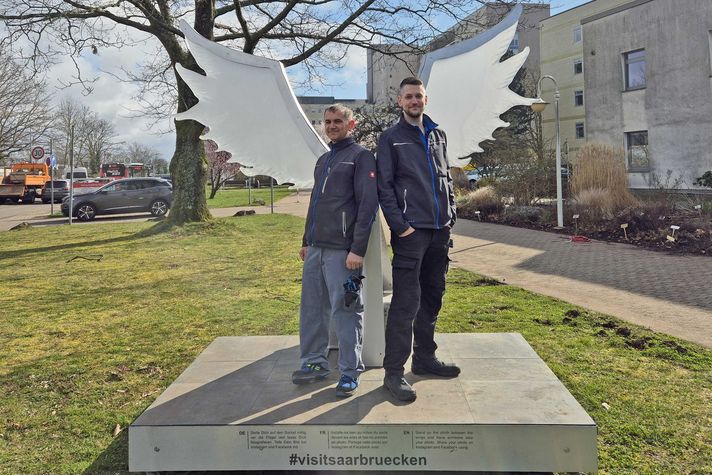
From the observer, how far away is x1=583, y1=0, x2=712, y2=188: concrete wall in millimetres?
19375

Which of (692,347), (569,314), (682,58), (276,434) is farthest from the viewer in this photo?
(682,58)

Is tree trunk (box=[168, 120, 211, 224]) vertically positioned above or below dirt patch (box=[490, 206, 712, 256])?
above

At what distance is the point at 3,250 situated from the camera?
41.8 ft

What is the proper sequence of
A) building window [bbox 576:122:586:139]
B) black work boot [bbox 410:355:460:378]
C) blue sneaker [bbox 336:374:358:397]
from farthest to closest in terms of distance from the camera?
building window [bbox 576:122:586:139] < black work boot [bbox 410:355:460:378] < blue sneaker [bbox 336:374:358:397]

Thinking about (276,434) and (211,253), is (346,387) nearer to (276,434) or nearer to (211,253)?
(276,434)

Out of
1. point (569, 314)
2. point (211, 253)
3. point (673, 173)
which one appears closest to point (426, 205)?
point (569, 314)

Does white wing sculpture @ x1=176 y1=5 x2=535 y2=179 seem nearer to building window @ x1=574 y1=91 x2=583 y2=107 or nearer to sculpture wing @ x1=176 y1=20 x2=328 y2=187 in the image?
sculpture wing @ x1=176 y1=20 x2=328 y2=187

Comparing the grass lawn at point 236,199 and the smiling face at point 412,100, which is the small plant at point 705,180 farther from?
the grass lawn at point 236,199

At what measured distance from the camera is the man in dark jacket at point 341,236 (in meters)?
3.19

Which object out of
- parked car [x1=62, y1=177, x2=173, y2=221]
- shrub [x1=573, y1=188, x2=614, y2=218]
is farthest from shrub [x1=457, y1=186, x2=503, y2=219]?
parked car [x1=62, y1=177, x2=173, y2=221]

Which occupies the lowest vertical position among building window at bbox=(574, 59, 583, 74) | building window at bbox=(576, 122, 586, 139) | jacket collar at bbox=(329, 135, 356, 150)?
jacket collar at bbox=(329, 135, 356, 150)

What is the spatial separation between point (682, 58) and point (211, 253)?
18.9 metres

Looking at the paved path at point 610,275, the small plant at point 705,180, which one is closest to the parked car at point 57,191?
the paved path at point 610,275

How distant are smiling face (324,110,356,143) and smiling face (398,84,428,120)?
0.37 metres
